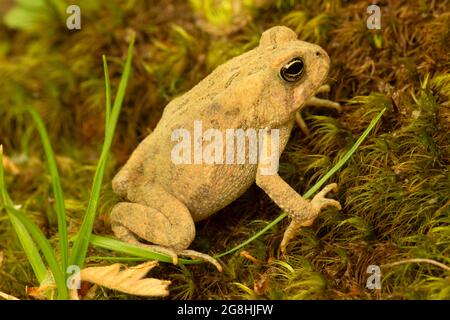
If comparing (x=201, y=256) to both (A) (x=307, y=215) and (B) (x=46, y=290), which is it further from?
→ (B) (x=46, y=290)

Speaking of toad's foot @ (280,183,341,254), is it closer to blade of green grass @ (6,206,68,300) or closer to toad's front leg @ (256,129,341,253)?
toad's front leg @ (256,129,341,253)

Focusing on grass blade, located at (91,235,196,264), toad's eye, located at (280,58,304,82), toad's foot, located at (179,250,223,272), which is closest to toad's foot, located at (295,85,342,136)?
toad's eye, located at (280,58,304,82)

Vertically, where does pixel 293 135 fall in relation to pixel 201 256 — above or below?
above

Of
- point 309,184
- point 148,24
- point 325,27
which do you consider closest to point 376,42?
point 325,27

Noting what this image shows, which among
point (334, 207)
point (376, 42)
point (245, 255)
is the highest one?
point (376, 42)

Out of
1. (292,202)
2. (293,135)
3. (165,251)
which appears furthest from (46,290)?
(293,135)

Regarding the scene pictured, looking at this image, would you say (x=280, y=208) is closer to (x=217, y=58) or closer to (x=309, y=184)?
(x=309, y=184)
